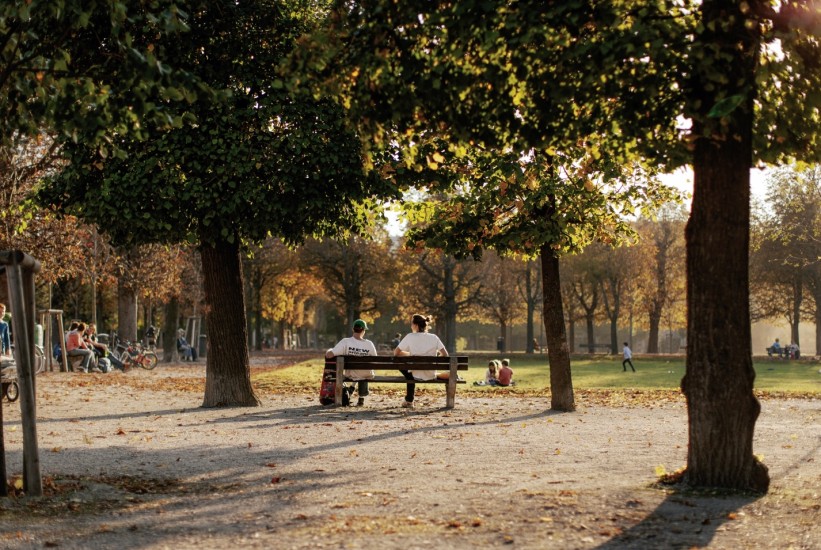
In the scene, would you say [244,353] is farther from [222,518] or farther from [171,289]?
[171,289]

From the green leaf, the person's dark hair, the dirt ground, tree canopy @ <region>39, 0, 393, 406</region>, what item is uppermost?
tree canopy @ <region>39, 0, 393, 406</region>

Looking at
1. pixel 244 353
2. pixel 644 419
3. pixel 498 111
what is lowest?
pixel 644 419

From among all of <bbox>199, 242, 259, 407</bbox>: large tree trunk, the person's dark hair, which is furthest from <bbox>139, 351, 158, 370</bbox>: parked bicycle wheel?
the person's dark hair

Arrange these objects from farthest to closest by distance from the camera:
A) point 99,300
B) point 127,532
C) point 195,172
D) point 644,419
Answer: point 99,300, point 644,419, point 195,172, point 127,532

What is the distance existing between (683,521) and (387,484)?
109 inches

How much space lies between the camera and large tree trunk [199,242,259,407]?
1720cm

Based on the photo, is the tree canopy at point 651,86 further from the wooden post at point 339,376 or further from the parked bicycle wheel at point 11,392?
the parked bicycle wheel at point 11,392

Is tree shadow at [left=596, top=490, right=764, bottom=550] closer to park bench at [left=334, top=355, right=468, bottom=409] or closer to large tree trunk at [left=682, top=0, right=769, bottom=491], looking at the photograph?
large tree trunk at [left=682, top=0, right=769, bottom=491]

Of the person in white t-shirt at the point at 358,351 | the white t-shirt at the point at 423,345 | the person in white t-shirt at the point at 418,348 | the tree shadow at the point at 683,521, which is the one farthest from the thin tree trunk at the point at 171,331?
the tree shadow at the point at 683,521

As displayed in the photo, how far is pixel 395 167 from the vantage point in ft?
51.3

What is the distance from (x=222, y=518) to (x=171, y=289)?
36249 millimetres

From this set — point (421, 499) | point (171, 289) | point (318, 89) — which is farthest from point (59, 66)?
point (171, 289)

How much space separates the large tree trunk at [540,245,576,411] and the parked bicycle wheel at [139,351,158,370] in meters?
22.6

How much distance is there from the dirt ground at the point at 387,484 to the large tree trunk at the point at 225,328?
102cm
